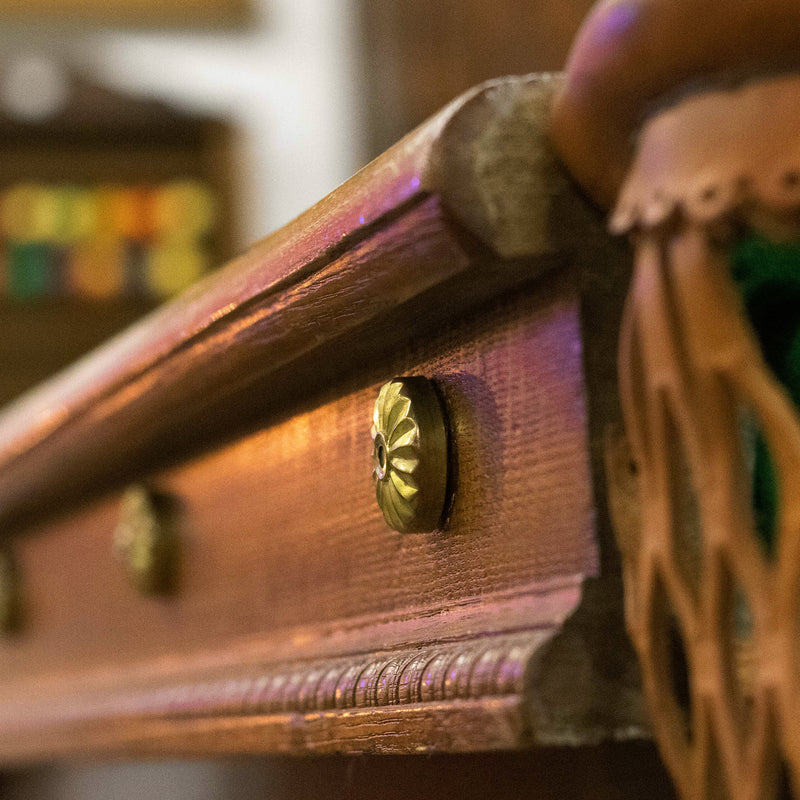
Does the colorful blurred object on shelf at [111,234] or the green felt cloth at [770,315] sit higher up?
the colorful blurred object on shelf at [111,234]

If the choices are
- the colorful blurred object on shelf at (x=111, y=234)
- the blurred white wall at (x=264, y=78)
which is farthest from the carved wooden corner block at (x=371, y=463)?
the colorful blurred object on shelf at (x=111, y=234)

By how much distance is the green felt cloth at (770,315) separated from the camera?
0.35 m

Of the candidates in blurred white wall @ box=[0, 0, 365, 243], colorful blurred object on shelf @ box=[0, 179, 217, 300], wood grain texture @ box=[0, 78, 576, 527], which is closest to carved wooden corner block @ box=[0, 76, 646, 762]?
wood grain texture @ box=[0, 78, 576, 527]

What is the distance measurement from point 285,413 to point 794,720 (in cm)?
36

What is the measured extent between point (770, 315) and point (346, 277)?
160 mm

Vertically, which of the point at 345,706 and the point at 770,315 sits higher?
the point at 770,315

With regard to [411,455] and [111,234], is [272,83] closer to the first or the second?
[111,234]

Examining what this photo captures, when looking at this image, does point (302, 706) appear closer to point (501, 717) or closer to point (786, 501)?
→ point (501, 717)

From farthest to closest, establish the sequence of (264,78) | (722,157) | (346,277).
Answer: (264,78), (346,277), (722,157)

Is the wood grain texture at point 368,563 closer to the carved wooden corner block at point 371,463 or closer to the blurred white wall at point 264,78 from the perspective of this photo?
the carved wooden corner block at point 371,463

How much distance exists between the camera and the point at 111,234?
4.15 m

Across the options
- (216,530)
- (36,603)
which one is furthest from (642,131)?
(36,603)

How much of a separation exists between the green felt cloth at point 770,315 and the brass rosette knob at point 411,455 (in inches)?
5.1

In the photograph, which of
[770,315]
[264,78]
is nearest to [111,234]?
[264,78]
